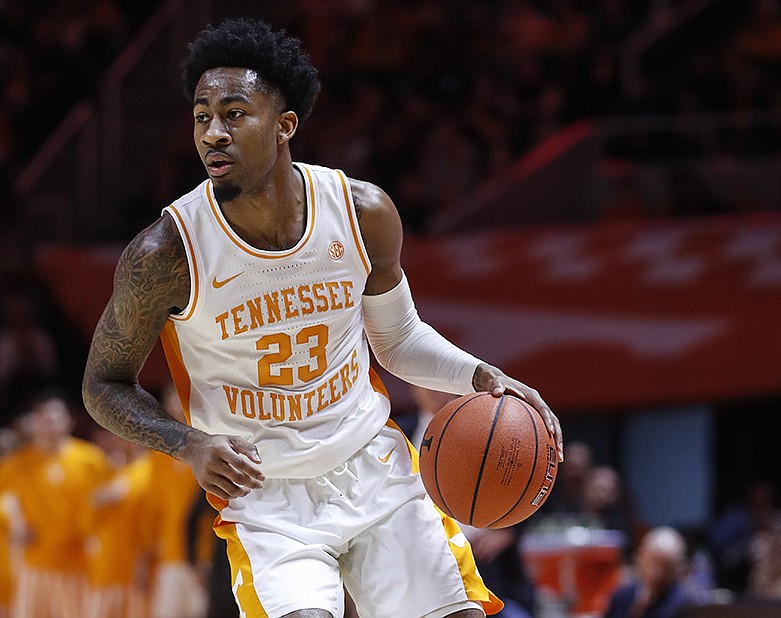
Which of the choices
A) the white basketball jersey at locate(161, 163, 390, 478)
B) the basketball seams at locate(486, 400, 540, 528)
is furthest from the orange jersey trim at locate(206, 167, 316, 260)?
the basketball seams at locate(486, 400, 540, 528)

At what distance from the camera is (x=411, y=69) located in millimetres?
12195

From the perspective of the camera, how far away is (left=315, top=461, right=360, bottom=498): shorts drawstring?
3.47 metres

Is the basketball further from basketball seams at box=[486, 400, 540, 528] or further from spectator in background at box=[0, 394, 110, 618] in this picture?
spectator in background at box=[0, 394, 110, 618]

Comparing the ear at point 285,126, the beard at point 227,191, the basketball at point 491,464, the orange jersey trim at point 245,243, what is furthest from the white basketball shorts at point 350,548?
the ear at point 285,126

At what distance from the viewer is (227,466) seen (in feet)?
10.0

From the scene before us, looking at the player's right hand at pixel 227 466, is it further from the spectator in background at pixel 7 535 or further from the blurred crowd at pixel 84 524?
the spectator in background at pixel 7 535

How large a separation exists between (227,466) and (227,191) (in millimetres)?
725

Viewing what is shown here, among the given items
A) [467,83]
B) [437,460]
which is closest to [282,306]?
[437,460]

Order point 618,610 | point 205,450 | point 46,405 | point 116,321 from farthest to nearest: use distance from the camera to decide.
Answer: point 46,405 < point 618,610 < point 116,321 < point 205,450

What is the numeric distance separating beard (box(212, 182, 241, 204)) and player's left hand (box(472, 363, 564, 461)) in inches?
31.5

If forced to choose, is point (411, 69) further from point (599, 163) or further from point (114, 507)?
point (114, 507)

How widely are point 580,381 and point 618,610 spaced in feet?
10.8

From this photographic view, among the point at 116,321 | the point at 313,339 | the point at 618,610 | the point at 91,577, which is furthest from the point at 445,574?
the point at 91,577

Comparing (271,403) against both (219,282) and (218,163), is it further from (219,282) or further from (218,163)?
(218,163)
